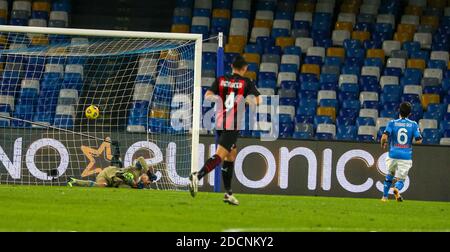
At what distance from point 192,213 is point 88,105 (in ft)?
30.5

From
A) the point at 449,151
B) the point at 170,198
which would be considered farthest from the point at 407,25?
the point at 170,198

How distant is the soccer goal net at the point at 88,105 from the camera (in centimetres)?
2139

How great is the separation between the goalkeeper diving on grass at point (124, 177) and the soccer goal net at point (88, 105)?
0.62 meters

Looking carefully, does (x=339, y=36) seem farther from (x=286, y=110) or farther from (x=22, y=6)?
(x=22, y=6)

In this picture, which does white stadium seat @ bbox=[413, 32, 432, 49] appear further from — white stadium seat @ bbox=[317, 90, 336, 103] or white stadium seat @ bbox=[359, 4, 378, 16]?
white stadium seat @ bbox=[317, 90, 336, 103]

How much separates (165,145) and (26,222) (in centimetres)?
920

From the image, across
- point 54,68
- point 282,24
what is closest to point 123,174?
point 54,68

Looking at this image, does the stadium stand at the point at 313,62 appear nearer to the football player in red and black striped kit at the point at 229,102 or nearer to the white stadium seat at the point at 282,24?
the white stadium seat at the point at 282,24

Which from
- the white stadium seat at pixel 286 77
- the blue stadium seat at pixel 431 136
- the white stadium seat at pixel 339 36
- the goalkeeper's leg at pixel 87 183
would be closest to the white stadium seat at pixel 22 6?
the white stadium seat at pixel 286 77

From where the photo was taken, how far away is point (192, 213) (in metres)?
14.1

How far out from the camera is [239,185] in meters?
21.9

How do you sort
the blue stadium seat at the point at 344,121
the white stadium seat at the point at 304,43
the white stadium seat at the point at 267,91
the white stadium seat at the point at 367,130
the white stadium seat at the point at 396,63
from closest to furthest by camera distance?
the white stadium seat at the point at 367,130, the blue stadium seat at the point at 344,121, the white stadium seat at the point at 267,91, the white stadium seat at the point at 396,63, the white stadium seat at the point at 304,43

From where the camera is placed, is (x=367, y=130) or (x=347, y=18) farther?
(x=347, y=18)
